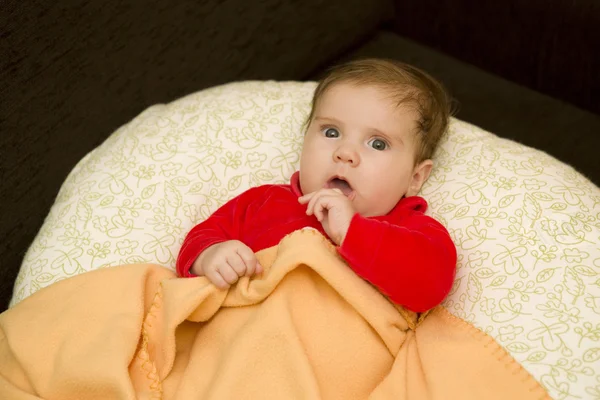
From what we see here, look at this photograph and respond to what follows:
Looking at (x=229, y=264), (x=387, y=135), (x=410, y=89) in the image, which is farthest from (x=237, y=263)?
(x=410, y=89)

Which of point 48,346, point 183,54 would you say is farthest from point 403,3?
point 48,346

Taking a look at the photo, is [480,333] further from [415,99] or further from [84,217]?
[84,217]

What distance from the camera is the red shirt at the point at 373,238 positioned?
1.01 meters

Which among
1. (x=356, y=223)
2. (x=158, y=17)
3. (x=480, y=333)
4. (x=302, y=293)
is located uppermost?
(x=158, y=17)

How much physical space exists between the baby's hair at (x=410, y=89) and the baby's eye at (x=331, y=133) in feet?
0.31

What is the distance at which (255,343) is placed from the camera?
0.99 meters

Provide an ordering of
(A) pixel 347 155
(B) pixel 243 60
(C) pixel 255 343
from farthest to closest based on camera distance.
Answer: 1. (B) pixel 243 60
2. (A) pixel 347 155
3. (C) pixel 255 343

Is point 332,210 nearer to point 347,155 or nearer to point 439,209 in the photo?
point 347,155

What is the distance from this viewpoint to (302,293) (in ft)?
3.44

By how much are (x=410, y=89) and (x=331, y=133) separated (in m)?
0.18

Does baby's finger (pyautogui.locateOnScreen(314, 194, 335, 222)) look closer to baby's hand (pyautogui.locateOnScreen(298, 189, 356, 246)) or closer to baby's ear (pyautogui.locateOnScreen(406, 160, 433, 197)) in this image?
baby's hand (pyautogui.locateOnScreen(298, 189, 356, 246))

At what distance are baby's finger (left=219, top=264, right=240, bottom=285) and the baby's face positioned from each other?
0.23 m

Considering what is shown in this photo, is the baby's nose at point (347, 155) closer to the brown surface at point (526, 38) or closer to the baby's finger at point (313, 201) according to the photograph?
the baby's finger at point (313, 201)

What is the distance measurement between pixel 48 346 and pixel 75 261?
0.21 meters
